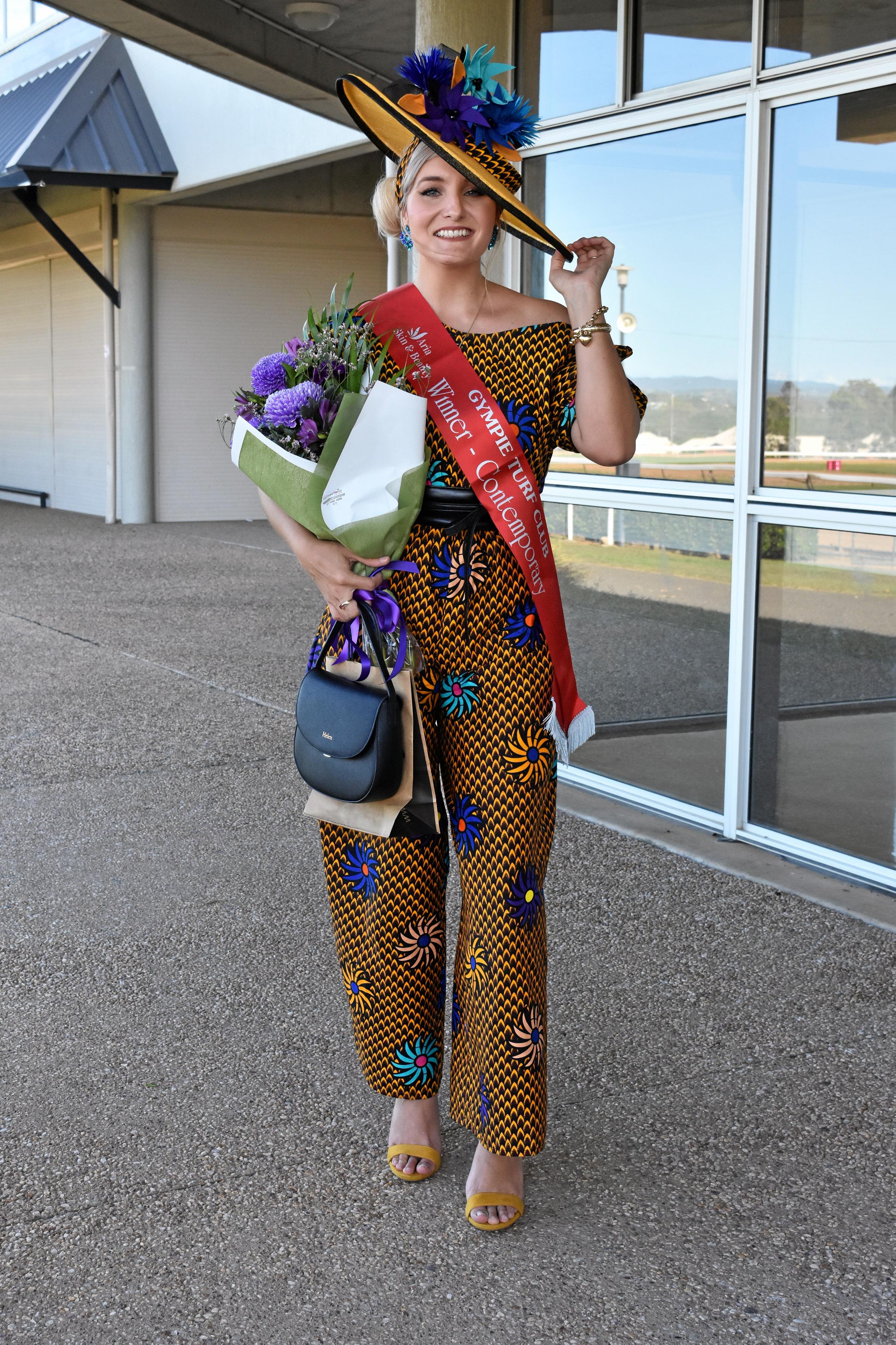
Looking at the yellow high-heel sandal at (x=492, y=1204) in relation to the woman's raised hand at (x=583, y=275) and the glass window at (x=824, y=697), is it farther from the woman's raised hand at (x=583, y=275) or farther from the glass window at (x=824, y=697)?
the glass window at (x=824, y=697)

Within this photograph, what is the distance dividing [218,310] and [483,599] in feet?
53.3

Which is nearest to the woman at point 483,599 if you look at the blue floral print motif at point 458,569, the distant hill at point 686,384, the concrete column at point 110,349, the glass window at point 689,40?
the blue floral print motif at point 458,569

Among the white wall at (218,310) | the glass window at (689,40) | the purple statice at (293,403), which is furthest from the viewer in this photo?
the white wall at (218,310)

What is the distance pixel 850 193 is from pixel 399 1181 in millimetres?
3237

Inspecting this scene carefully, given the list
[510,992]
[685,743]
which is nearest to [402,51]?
[685,743]

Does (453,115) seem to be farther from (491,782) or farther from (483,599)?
(491,782)

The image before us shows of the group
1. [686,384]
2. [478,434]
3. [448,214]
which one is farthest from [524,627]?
[686,384]

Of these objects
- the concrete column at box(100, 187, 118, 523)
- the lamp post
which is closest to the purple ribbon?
the lamp post

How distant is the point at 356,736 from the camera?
7.48 feet

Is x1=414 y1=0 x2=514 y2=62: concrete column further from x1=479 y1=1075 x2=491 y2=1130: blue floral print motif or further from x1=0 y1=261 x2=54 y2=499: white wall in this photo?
x1=0 y1=261 x2=54 y2=499: white wall

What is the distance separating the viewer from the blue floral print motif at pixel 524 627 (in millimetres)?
2396

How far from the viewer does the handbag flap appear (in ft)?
7.47

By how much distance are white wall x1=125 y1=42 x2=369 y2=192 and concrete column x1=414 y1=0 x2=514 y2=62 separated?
7.20 meters

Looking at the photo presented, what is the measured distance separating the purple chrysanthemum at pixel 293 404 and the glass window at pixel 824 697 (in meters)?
2.50
